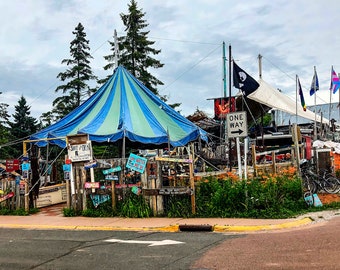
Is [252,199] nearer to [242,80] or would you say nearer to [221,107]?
[242,80]

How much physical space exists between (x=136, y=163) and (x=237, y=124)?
3.16m

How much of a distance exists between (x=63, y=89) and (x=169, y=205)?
30.5 meters

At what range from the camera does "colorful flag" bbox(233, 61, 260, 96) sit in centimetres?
1611

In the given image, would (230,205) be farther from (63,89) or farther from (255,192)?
(63,89)

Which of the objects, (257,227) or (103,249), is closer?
(103,249)

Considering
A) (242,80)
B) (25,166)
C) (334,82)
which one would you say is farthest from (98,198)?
(334,82)

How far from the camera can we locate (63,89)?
4000 centimetres

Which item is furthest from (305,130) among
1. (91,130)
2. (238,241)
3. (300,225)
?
(238,241)

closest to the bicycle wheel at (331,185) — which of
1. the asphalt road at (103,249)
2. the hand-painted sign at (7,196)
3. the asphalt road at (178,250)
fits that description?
the asphalt road at (178,250)

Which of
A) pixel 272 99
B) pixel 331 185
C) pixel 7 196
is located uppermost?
pixel 272 99

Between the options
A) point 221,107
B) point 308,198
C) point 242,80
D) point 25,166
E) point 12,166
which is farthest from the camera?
point 221,107

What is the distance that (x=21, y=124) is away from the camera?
50062 mm

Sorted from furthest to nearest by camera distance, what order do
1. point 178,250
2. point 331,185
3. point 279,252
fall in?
point 331,185
point 178,250
point 279,252

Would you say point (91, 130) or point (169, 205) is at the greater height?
point (91, 130)
